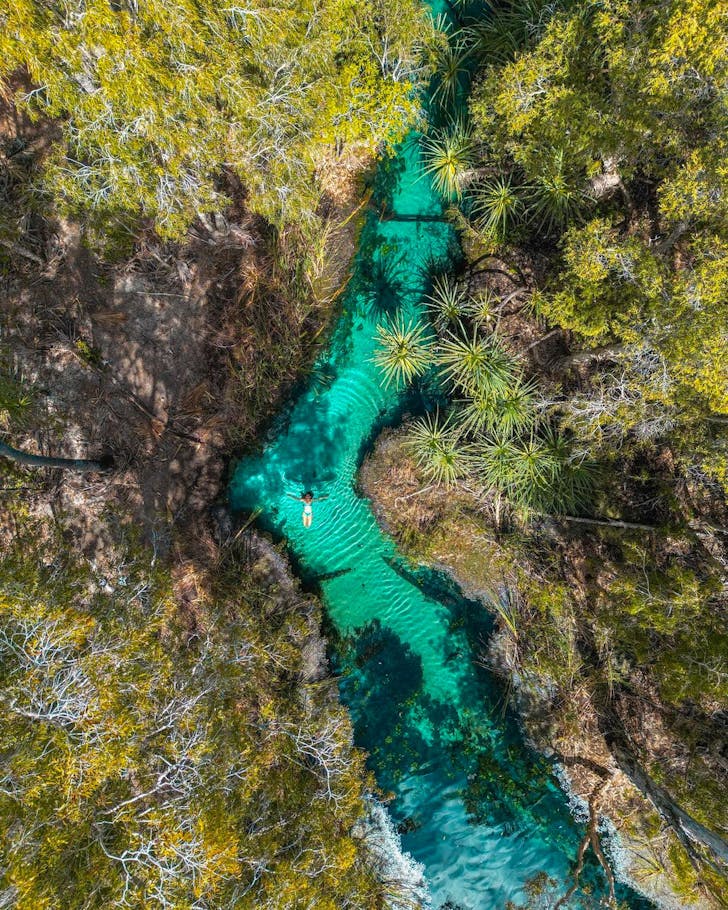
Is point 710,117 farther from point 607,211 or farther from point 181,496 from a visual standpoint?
point 181,496

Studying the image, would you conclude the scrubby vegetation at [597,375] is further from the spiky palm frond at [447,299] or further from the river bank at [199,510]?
the river bank at [199,510]

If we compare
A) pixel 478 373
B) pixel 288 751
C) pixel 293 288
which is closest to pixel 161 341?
pixel 293 288

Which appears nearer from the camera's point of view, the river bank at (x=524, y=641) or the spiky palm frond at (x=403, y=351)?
the spiky palm frond at (x=403, y=351)

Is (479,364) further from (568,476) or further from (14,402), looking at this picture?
(14,402)

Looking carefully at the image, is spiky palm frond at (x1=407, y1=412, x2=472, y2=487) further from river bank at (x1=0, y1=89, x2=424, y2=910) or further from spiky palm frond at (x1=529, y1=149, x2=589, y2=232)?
spiky palm frond at (x1=529, y1=149, x2=589, y2=232)

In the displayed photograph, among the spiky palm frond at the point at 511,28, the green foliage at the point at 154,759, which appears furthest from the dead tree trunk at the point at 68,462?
the spiky palm frond at the point at 511,28

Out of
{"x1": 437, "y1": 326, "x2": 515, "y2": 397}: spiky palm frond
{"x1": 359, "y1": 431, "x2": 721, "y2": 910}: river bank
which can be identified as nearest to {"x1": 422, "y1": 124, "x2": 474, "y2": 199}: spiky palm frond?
{"x1": 437, "y1": 326, "x2": 515, "y2": 397}: spiky palm frond
